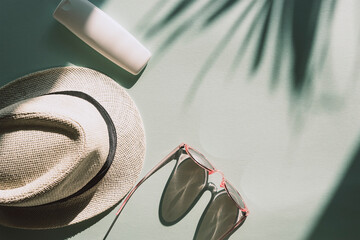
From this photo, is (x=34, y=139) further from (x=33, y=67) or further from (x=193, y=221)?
(x=193, y=221)

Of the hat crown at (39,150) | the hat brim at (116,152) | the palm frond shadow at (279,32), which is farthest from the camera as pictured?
the palm frond shadow at (279,32)

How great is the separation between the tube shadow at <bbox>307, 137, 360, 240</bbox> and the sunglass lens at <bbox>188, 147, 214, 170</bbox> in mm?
422

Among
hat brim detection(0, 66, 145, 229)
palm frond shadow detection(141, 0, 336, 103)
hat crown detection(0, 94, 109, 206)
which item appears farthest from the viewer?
palm frond shadow detection(141, 0, 336, 103)

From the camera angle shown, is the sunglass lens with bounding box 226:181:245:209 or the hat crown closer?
the hat crown

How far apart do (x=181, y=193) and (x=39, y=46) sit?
68cm

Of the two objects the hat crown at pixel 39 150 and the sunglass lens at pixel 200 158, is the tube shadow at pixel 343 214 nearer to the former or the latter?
the sunglass lens at pixel 200 158

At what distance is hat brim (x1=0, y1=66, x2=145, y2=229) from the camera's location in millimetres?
982

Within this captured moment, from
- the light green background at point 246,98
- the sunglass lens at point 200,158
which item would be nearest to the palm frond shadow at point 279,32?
the light green background at point 246,98

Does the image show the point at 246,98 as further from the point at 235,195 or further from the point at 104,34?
the point at 104,34

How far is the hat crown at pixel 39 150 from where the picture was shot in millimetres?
746

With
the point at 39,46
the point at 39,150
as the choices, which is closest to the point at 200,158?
the point at 39,150

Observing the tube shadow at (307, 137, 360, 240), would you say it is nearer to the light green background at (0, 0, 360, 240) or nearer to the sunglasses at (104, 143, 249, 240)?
the light green background at (0, 0, 360, 240)

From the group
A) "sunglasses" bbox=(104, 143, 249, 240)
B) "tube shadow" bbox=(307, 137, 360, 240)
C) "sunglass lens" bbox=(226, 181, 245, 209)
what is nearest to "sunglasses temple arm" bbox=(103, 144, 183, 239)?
"sunglasses" bbox=(104, 143, 249, 240)

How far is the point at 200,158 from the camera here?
102cm
